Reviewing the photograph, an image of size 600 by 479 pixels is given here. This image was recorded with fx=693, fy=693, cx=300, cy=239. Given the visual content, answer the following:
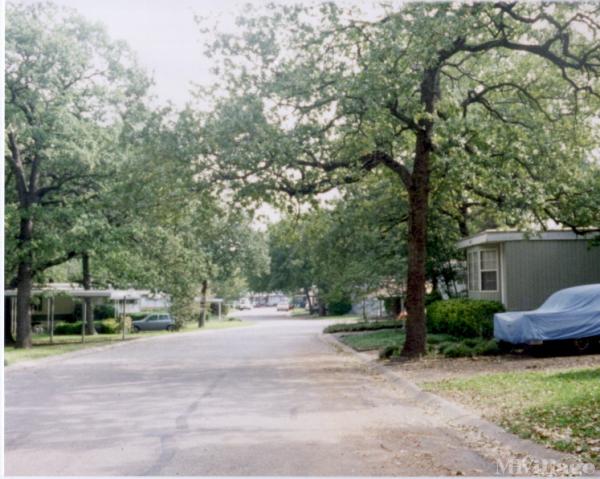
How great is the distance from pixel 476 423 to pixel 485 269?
51.5ft

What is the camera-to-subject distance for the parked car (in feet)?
134

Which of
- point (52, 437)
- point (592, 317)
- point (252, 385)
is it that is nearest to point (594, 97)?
point (592, 317)

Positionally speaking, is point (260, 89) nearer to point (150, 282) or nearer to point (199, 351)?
point (199, 351)

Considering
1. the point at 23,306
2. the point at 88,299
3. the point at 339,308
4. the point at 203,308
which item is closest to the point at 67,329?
the point at 88,299

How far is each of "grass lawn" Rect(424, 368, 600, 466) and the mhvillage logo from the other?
26cm

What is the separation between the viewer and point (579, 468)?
20.3ft

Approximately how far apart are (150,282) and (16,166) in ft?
30.5

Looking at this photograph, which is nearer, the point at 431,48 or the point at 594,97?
the point at 431,48

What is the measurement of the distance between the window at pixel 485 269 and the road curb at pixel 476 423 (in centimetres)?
964

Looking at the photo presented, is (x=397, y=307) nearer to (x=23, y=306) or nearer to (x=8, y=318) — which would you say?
(x=23, y=306)

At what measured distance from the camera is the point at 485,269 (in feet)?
78.2

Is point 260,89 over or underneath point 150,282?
over

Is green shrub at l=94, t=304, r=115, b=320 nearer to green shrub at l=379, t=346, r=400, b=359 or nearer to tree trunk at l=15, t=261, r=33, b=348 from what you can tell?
tree trunk at l=15, t=261, r=33, b=348

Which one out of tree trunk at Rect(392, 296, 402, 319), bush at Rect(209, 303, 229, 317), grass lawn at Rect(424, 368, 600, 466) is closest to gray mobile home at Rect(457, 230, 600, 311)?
grass lawn at Rect(424, 368, 600, 466)
